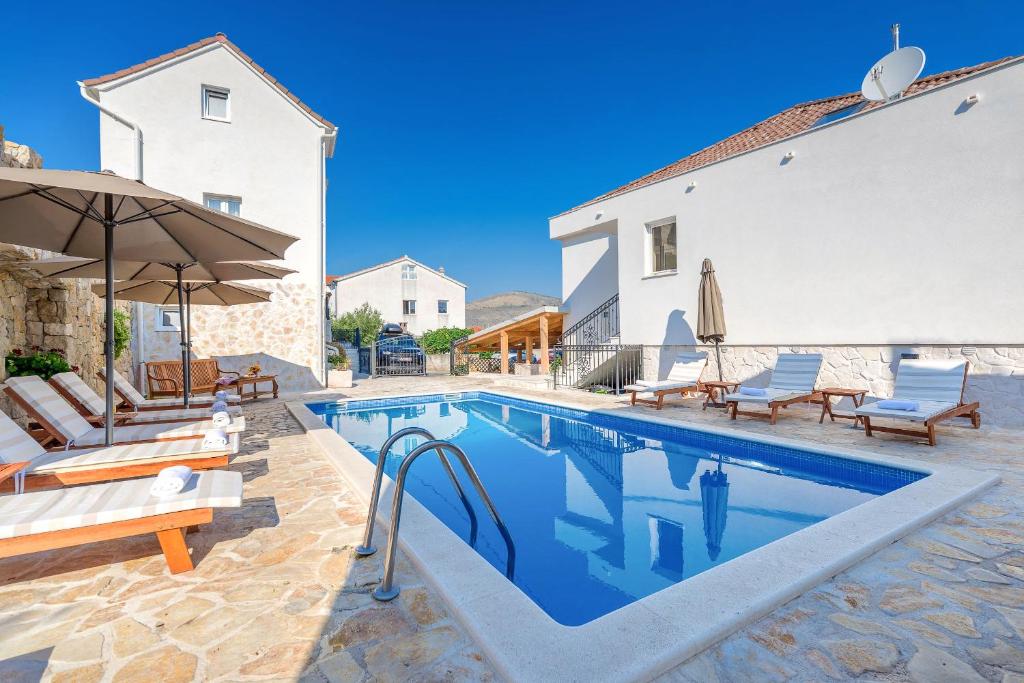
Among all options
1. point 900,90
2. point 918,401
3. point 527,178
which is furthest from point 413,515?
point 527,178

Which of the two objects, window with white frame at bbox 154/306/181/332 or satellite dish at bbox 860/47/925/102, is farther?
window with white frame at bbox 154/306/181/332

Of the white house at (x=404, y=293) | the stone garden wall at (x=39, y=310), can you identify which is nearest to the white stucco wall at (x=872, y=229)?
the stone garden wall at (x=39, y=310)

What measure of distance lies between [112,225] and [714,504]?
6565mm

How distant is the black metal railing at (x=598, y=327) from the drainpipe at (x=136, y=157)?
1198cm

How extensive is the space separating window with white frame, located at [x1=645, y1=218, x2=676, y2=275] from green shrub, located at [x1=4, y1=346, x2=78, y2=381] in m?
12.1

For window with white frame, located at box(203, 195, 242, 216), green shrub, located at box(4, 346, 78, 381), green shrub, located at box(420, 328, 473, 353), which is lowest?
green shrub, located at box(4, 346, 78, 381)

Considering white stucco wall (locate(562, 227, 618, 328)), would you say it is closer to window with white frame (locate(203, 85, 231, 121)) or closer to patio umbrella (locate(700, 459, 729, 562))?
patio umbrella (locate(700, 459, 729, 562))

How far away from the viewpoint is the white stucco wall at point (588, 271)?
1647 cm

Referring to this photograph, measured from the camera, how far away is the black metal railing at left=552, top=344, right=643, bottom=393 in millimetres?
13906

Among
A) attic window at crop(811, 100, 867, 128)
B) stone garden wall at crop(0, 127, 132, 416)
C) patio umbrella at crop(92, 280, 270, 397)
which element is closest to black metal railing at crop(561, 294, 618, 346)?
attic window at crop(811, 100, 867, 128)

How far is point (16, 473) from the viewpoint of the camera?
12.5 ft

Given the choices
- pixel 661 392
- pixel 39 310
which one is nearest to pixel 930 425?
pixel 661 392

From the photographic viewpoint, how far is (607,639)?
2414mm

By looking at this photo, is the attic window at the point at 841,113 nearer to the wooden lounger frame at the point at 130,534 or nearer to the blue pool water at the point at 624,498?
the blue pool water at the point at 624,498
